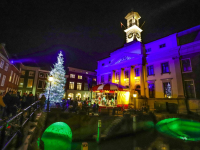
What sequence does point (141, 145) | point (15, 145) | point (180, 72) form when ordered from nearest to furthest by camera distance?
1. point (15, 145)
2. point (141, 145)
3. point (180, 72)

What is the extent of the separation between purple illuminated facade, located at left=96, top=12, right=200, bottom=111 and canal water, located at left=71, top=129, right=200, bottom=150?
16.2 feet

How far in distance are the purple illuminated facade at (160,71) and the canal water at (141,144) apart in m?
4.92

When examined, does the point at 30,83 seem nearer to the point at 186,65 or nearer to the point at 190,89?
the point at 186,65

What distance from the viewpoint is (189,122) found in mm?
14719

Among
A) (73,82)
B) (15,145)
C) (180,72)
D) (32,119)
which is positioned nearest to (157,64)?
(180,72)

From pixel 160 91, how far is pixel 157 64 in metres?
5.47

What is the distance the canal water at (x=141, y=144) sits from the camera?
36.2 ft

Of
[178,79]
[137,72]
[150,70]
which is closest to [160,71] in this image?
→ [150,70]

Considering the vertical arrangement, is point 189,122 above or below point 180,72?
below

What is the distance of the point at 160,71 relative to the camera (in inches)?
889

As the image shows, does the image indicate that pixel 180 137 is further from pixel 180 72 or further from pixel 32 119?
pixel 32 119

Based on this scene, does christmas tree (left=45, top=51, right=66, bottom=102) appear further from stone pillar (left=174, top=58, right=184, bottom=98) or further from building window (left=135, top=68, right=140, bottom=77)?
stone pillar (left=174, top=58, right=184, bottom=98)

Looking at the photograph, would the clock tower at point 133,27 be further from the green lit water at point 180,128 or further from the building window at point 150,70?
the green lit water at point 180,128

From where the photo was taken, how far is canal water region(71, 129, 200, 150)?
11023mm
